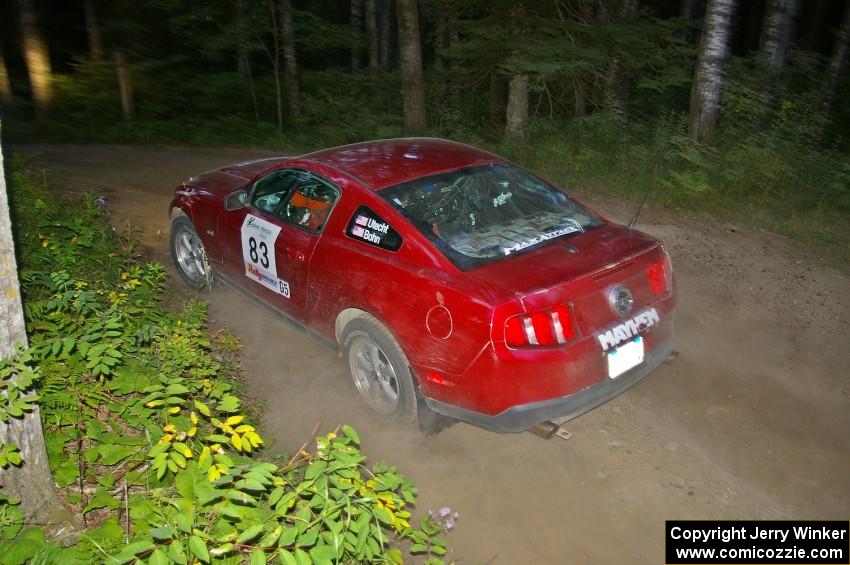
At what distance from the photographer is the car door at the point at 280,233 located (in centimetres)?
457

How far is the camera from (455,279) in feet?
11.8

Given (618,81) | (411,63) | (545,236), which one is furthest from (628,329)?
(618,81)

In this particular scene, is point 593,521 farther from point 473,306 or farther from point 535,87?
point 535,87

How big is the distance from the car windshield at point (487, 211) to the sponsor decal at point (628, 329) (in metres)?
0.71

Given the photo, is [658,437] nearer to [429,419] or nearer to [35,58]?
[429,419]

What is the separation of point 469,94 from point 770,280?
10.1 meters

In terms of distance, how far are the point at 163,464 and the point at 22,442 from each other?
792mm

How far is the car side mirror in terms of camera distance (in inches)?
204

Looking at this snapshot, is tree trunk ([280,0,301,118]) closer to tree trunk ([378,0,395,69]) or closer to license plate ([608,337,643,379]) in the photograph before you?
tree trunk ([378,0,395,69])

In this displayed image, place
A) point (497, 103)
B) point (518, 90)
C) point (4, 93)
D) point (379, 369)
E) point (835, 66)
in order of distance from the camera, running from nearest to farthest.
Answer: point (379, 369) < point (518, 90) < point (835, 66) < point (497, 103) < point (4, 93)

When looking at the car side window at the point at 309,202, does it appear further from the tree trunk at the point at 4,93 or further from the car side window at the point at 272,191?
the tree trunk at the point at 4,93

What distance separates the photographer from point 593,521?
11.4ft

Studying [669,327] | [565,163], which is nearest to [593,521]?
[669,327]

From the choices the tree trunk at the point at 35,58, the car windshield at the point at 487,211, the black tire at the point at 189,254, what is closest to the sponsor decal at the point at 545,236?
the car windshield at the point at 487,211
